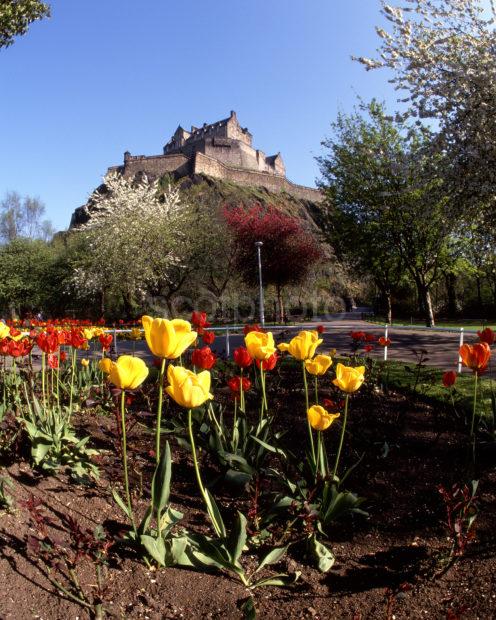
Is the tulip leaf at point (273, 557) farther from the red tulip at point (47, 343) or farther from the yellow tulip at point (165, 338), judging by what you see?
the red tulip at point (47, 343)

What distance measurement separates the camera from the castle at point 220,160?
228ft

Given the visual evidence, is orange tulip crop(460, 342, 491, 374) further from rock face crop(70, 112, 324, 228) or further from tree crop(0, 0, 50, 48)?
rock face crop(70, 112, 324, 228)

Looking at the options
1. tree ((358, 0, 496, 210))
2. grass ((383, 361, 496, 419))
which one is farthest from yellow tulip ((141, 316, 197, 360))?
tree ((358, 0, 496, 210))

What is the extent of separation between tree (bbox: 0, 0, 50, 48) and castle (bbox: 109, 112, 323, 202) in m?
57.4

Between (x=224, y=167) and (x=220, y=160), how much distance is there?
278 centimetres

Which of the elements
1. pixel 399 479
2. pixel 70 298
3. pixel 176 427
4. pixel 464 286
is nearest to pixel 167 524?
pixel 176 427

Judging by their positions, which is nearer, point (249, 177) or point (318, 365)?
point (318, 365)

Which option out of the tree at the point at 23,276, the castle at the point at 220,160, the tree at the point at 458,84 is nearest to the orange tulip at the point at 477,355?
the tree at the point at 458,84

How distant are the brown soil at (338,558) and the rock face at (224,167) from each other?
61146 mm

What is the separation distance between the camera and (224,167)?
72.0 m

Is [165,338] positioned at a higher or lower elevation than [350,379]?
higher

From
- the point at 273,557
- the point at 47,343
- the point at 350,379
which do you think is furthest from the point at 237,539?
the point at 47,343

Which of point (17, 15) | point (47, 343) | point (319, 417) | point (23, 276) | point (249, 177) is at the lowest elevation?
point (319, 417)

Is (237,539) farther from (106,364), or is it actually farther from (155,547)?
(106,364)
